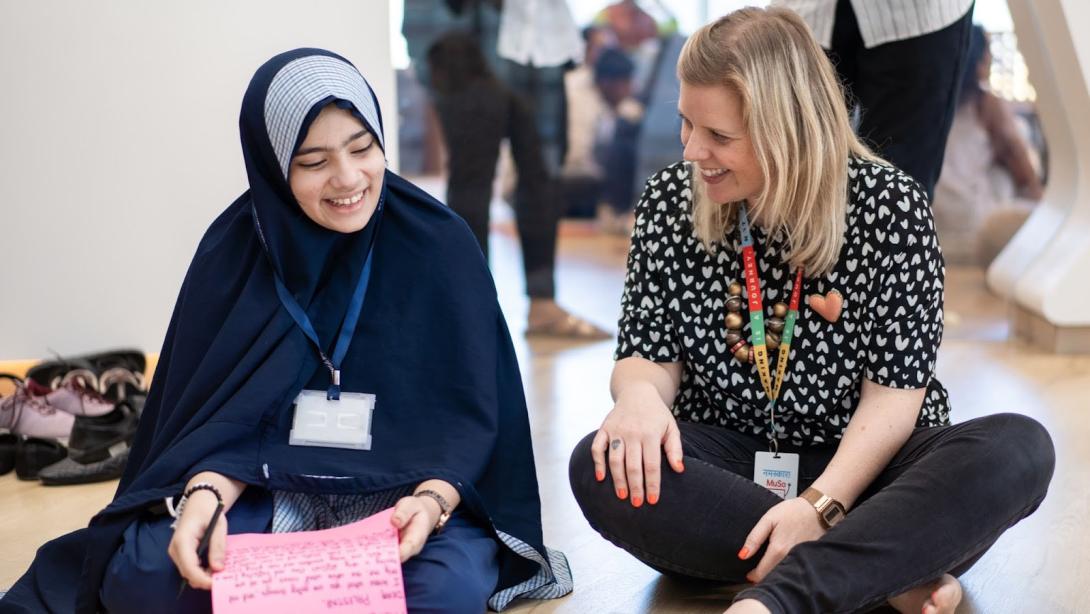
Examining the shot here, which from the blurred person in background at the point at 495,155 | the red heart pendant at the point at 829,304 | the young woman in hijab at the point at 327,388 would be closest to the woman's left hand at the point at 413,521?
the young woman in hijab at the point at 327,388

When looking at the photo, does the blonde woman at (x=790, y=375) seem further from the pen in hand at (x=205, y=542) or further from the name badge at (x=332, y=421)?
the pen in hand at (x=205, y=542)

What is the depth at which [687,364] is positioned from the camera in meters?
1.81

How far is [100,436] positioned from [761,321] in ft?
5.00

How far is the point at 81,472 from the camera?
2439 millimetres

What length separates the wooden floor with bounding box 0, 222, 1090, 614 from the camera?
173 cm

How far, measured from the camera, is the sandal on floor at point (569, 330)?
390 cm

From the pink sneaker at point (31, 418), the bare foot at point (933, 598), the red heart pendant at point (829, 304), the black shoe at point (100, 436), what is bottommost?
the pink sneaker at point (31, 418)

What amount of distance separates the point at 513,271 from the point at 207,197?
86.6 inches

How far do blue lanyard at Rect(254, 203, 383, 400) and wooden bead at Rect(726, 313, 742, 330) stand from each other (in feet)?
1.69

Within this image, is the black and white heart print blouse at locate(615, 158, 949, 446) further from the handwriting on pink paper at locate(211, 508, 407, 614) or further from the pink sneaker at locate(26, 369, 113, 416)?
the pink sneaker at locate(26, 369, 113, 416)

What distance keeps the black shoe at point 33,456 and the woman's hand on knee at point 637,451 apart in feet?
4.59

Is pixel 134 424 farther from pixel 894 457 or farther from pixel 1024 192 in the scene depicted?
pixel 1024 192

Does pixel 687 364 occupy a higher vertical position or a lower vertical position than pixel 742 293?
lower

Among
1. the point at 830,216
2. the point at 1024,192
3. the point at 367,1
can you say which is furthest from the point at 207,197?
the point at 1024,192
